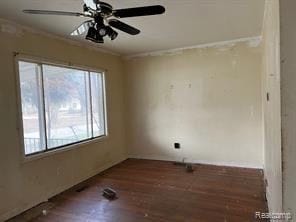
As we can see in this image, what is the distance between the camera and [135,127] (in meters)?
5.20

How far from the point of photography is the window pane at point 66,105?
11.0 feet

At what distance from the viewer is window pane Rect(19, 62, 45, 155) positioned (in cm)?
297

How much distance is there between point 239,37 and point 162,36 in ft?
4.55

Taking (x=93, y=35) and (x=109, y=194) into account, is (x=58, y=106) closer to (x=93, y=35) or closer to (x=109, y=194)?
(x=109, y=194)

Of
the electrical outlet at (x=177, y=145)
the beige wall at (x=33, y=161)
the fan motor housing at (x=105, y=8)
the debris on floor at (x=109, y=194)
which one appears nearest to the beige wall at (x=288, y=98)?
the fan motor housing at (x=105, y=8)

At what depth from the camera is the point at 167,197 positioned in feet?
10.2

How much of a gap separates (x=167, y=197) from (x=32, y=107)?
2.23m

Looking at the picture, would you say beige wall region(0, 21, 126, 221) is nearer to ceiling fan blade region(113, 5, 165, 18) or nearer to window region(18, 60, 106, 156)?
window region(18, 60, 106, 156)

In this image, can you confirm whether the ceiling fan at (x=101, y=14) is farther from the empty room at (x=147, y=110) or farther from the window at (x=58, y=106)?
the window at (x=58, y=106)

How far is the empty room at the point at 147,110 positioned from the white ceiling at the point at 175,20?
0.02 meters

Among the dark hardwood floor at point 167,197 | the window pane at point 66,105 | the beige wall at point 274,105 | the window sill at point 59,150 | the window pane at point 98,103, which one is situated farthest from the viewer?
the window pane at point 98,103

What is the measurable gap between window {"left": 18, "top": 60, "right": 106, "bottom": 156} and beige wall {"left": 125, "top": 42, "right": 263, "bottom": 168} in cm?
100

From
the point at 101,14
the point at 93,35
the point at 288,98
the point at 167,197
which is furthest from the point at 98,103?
the point at 288,98

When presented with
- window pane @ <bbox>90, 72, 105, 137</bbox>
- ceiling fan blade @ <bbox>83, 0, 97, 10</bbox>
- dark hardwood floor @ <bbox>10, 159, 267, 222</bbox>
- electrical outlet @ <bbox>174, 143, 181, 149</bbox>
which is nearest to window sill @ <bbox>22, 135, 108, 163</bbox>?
window pane @ <bbox>90, 72, 105, 137</bbox>
